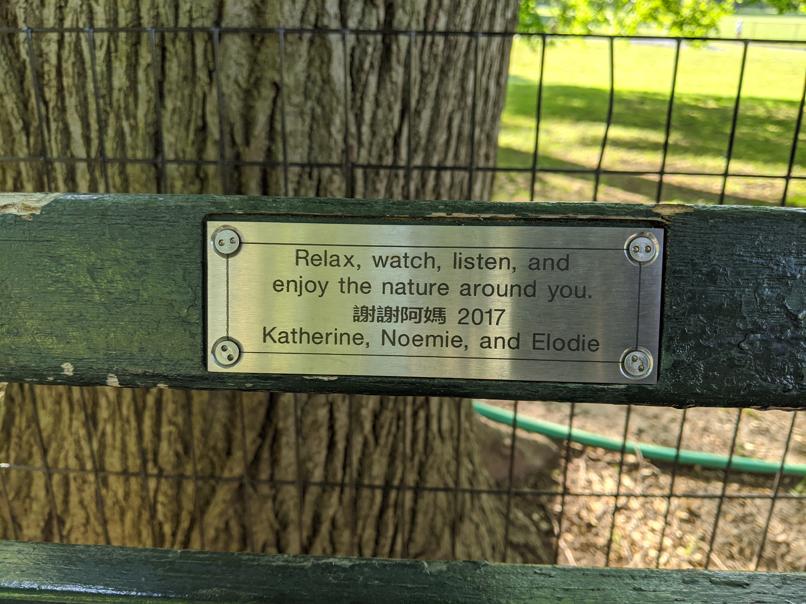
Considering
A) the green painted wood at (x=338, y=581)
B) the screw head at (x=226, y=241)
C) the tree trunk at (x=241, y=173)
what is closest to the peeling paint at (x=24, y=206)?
the screw head at (x=226, y=241)

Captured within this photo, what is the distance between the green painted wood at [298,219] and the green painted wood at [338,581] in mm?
253

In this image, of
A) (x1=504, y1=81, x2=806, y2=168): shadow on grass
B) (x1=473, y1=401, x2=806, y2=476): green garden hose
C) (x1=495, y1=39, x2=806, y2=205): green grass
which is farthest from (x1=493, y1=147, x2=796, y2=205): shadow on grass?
(x1=473, y1=401, x2=806, y2=476): green garden hose

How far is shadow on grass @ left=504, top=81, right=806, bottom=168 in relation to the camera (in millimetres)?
7695

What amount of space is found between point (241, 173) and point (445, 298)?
3.47 ft

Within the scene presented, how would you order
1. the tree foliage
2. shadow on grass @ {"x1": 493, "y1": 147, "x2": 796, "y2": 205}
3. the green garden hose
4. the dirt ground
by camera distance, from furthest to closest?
the tree foliage, shadow on grass @ {"x1": 493, "y1": 147, "x2": 796, "y2": 205}, the green garden hose, the dirt ground

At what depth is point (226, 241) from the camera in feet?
3.79

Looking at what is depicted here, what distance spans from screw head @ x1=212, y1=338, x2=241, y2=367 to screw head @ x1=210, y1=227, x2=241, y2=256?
13 centimetres

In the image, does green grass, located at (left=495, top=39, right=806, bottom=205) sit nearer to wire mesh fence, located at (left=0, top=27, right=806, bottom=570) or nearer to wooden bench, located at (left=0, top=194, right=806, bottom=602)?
wire mesh fence, located at (left=0, top=27, right=806, bottom=570)

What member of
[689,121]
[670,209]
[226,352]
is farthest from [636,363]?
[689,121]

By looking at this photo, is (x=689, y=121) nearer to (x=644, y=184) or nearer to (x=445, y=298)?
(x=644, y=184)

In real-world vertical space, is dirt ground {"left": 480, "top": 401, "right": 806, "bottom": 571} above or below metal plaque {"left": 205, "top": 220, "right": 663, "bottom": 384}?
below

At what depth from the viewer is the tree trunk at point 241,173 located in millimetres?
1931

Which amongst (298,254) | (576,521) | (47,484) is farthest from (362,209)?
(576,521)

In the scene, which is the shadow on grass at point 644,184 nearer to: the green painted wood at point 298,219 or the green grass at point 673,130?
the green grass at point 673,130
